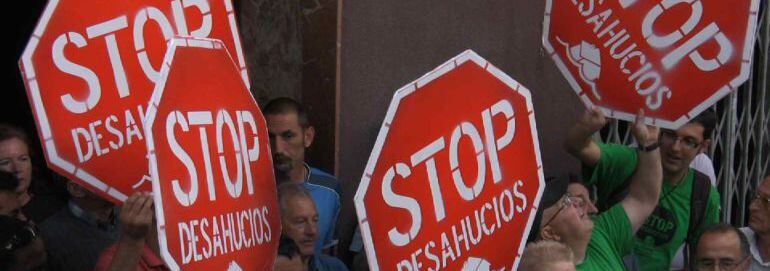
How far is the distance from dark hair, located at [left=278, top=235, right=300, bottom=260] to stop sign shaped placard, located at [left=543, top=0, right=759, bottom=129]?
1319mm

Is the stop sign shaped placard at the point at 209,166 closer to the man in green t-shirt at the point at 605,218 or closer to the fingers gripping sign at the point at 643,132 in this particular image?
the man in green t-shirt at the point at 605,218

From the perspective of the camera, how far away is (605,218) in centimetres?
524

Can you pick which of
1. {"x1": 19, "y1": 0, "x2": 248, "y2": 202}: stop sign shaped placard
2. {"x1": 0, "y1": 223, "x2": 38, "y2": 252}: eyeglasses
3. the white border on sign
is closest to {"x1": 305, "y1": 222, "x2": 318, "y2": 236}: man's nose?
{"x1": 0, "y1": 223, "x2": 38, "y2": 252}: eyeglasses

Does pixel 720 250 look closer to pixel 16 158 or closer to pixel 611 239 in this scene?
pixel 611 239

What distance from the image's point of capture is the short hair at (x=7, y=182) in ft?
13.4

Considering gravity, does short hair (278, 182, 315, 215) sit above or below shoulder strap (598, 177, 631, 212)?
above

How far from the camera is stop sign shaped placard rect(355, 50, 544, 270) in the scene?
3.50m

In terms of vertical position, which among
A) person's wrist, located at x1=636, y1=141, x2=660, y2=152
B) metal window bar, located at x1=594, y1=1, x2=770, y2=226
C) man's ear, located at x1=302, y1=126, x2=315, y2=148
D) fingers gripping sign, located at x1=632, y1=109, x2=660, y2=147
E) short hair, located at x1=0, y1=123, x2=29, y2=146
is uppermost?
short hair, located at x1=0, y1=123, x2=29, y2=146

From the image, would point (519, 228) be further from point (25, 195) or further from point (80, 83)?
point (25, 195)

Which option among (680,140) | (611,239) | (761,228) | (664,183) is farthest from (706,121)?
(611,239)

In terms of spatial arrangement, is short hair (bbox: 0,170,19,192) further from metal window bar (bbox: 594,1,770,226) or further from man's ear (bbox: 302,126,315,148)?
metal window bar (bbox: 594,1,770,226)

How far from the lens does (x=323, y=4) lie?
5500mm

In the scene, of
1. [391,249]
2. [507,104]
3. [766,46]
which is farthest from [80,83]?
[766,46]

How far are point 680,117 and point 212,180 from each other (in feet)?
7.93
